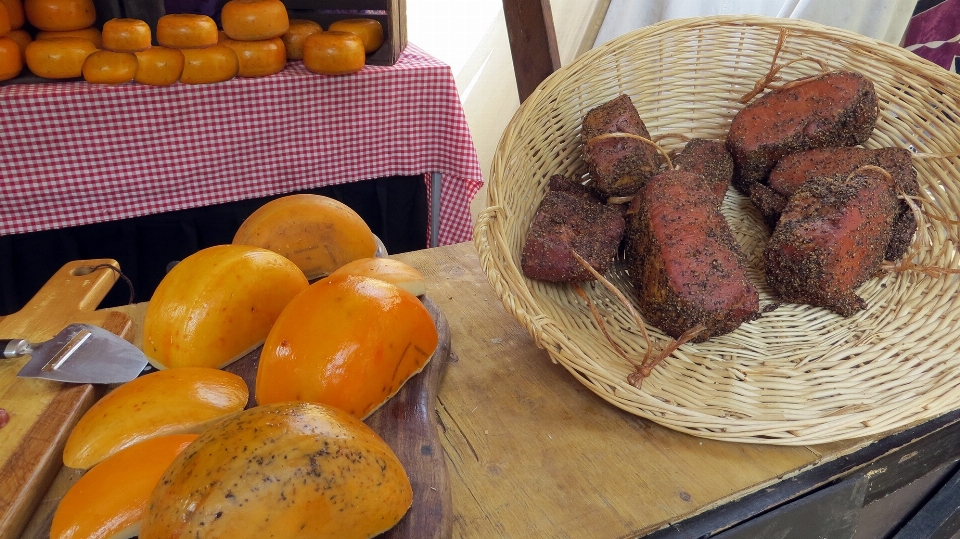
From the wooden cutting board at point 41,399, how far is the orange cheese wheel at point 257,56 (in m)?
0.82

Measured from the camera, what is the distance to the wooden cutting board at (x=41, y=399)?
49 centimetres

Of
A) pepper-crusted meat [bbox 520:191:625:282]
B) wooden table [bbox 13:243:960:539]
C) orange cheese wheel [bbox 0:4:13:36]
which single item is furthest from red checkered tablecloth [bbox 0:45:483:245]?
pepper-crusted meat [bbox 520:191:625:282]

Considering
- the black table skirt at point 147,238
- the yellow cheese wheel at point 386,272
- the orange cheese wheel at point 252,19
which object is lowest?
the black table skirt at point 147,238

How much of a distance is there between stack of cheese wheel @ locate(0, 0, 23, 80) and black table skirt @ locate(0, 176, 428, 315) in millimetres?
361

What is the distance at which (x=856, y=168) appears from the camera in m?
0.78

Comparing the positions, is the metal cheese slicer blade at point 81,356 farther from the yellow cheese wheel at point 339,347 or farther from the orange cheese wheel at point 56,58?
the orange cheese wheel at point 56,58

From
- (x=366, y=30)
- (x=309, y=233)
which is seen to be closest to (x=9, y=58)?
(x=366, y=30)

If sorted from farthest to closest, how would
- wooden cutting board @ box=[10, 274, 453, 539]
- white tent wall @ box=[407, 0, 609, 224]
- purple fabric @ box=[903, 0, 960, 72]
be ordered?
white tent wall @ box=[407, 0, 609, 224] → purple fabric @ box=[903, 0, 960, 72] → wooden cutting board @ box=[10, 274, 453, 539]

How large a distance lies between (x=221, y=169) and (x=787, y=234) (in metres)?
1.30

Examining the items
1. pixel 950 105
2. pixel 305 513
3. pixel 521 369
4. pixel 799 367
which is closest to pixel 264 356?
pixel 305 513

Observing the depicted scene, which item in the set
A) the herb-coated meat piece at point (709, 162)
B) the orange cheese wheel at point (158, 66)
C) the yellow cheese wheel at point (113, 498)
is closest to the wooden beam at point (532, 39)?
the herb-coated meat piece at point (709, 162)

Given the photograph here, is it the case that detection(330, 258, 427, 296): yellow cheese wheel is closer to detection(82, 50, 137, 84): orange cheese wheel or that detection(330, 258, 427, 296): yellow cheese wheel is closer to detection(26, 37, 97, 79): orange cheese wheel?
detection(82, 50, 137, 84): orange cheese wheel

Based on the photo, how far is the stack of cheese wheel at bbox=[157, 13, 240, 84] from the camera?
1392 mm

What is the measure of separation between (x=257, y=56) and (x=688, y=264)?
1.20 m
